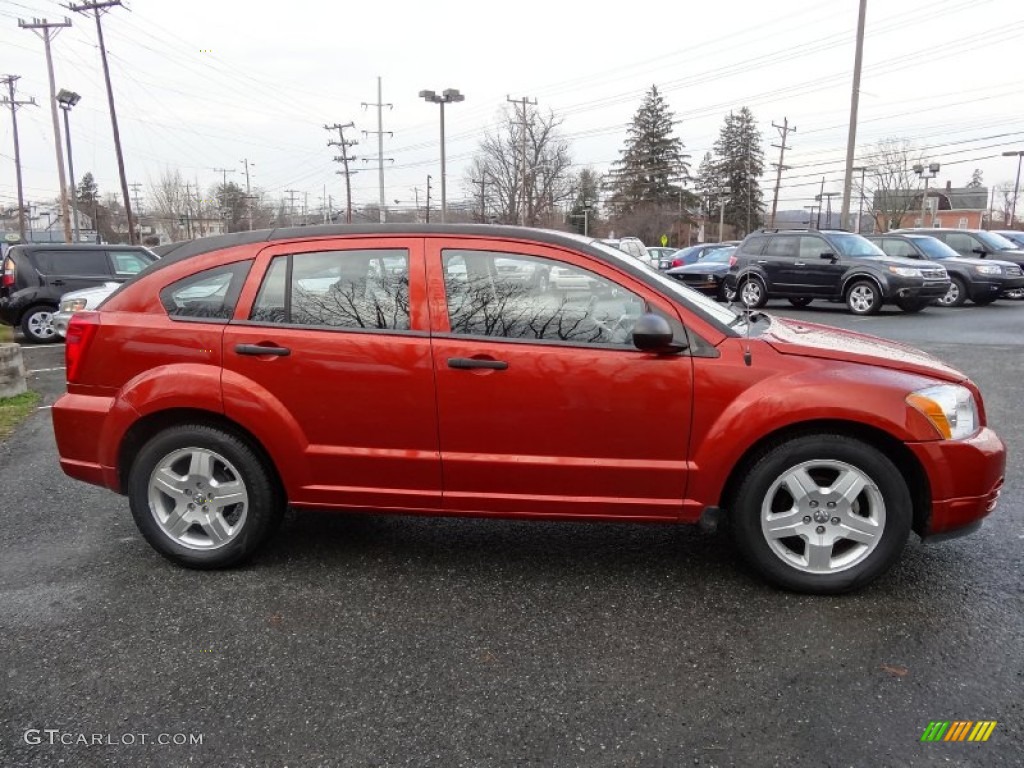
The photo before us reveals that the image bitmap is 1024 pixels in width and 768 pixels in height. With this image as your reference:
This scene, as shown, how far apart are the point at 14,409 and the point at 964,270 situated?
18903 millimetres

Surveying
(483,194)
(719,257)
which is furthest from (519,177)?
(719,257)

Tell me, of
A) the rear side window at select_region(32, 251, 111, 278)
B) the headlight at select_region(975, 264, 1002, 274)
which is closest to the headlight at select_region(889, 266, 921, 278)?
the headlight at select_region(975, 264, 1002, 274)

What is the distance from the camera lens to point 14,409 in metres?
7.39

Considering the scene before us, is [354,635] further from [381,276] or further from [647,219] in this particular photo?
[647,219]

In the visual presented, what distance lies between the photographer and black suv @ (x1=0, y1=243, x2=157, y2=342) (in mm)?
12547

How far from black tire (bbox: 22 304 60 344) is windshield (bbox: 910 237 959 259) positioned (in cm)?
1887

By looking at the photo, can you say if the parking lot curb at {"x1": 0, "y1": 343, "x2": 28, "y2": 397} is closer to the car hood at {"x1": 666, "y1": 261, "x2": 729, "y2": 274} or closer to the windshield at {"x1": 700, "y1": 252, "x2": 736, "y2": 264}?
the car hood at {"x1": 666, "y1": 261, "x2": 729, "y2": 274}

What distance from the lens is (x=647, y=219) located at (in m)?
70.0

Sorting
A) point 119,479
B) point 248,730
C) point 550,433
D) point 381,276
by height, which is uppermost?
point 381,276

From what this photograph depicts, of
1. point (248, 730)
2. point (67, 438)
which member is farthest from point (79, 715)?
point (67, 438)

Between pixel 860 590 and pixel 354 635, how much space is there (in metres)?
2.28

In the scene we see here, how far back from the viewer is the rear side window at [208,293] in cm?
354

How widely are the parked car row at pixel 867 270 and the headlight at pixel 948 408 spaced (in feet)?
40.4

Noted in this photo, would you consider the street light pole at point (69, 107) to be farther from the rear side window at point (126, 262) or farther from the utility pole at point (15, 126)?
the rear side window at point (126, 262)
